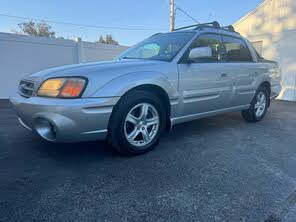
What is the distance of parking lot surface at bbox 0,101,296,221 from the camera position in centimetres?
200

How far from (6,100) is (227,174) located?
25.8 feet

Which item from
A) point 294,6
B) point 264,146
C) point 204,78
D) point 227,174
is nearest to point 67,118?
point 227,174

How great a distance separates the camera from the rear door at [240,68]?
4.38 m

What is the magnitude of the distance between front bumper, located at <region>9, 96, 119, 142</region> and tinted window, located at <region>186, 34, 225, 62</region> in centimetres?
172

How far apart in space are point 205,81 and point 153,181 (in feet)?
6.10

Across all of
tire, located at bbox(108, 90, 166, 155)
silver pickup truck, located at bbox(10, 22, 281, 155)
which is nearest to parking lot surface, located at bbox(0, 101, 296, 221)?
tire, located at bbox(108, 90, 166, 155)

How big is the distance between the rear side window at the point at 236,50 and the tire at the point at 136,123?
1.85 meters

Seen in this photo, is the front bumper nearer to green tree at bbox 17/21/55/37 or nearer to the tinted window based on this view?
the tinted window

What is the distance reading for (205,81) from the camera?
3779mm

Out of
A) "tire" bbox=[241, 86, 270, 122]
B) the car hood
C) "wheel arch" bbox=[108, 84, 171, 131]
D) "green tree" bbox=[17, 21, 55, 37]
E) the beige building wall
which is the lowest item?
"tire" bbox=[241, 86, 270, 122]

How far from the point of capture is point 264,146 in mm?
3742

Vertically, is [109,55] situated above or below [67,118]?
above

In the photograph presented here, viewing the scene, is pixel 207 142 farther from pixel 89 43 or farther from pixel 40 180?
pixel 89 43

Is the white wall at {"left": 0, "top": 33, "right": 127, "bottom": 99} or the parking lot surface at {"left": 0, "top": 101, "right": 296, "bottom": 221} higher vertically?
the white wall at {"left": 0, "top": 33, "right": 127, "bottom": 99}
